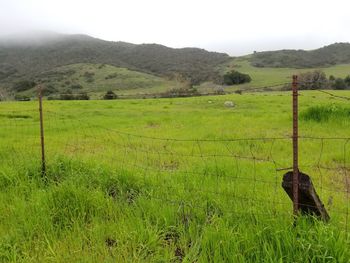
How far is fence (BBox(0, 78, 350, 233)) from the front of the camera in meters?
5.68

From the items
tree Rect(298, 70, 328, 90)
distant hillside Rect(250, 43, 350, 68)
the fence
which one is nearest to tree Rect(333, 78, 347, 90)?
tree Rect(298, 70, 328, 90)

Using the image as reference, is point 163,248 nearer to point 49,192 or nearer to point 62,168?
point 49,192

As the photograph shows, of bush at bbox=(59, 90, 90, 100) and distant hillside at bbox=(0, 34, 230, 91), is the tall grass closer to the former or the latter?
bush at bbox=(59, 90, 90, 100)

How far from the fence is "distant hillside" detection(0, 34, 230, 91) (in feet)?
316

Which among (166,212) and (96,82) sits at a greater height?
(96,82)

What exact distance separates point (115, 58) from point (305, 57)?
72602 millimetres

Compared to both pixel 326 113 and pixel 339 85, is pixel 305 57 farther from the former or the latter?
pixel 326 113

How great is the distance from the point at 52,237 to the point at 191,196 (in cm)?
225

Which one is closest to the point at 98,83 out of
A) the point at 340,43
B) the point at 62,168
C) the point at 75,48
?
the point at 75,48

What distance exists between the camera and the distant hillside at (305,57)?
414 ft

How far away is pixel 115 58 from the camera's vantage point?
155m

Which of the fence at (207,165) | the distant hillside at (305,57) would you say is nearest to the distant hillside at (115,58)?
the distant hillside at (305,57)

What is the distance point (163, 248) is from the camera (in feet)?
15.3

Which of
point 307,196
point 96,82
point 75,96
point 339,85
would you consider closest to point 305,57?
point 339,85
